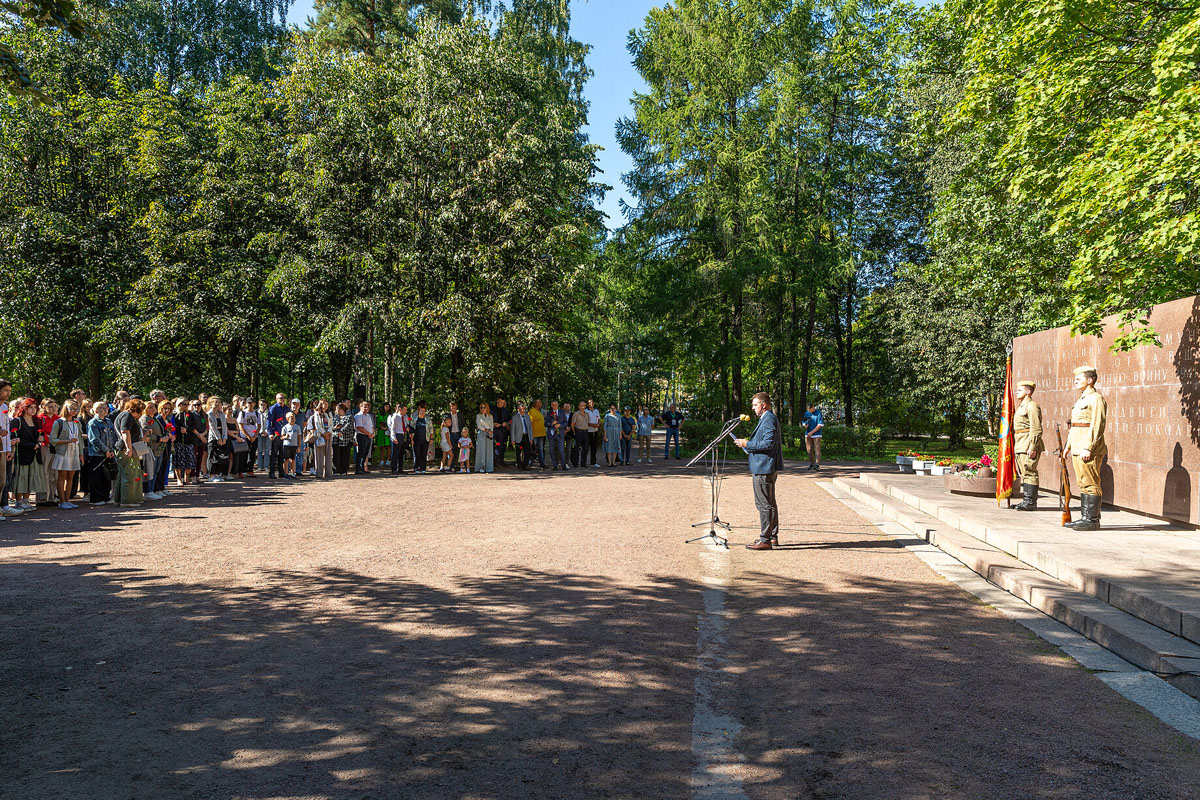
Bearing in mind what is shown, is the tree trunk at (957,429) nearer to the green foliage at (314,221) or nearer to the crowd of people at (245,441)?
the crowd of people at (245,441)

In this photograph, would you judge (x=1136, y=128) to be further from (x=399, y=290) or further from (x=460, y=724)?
(x=399, y=290)

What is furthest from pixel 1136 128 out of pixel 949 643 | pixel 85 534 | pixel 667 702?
pixel 85 534

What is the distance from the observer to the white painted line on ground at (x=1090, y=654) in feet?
13.9

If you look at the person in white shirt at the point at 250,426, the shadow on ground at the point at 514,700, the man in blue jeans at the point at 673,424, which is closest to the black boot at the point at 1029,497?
the shadow on ground at the point at 514,700

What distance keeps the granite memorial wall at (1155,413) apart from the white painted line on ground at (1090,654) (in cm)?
356

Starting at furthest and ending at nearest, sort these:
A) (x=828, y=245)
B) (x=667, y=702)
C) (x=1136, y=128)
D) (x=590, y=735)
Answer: (x=828, y=245) < (x=1136, y=128) < (x=667, y=702) < (x=590, y=735)

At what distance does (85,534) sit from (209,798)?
824cm

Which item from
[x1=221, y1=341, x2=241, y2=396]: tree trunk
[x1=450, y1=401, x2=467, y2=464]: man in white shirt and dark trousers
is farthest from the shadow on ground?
[x1=221, y1=341, x2=241, y2=396]: tree trunk

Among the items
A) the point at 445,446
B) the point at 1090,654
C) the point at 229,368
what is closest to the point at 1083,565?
the point at 1090,654

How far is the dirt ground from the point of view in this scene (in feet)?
11.2

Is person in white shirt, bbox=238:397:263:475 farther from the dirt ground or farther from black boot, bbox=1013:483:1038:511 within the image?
black boot, bbox=1013:483:1038:511

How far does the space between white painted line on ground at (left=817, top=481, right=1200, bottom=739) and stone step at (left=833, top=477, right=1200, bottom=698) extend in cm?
6

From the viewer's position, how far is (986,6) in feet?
47.0

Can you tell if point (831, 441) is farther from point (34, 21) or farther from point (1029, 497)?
point (34, 21)
